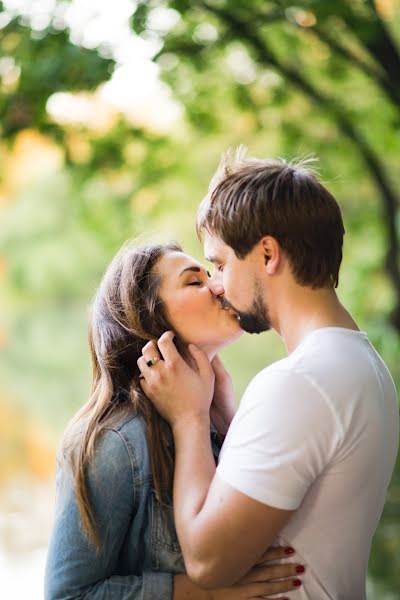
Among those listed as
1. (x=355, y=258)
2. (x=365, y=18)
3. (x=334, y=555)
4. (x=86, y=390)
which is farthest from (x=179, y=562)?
(x=86, y=390)

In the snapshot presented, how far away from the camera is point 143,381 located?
195 centimetres

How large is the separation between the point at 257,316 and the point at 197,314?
0.28 m

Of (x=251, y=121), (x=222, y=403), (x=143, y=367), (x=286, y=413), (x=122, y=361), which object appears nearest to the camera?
(x=286, y=413)

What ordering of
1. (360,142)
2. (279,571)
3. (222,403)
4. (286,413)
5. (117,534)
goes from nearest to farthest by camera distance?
(286,413)
(279,571)
(117,534)
(222,403)
(360,142)

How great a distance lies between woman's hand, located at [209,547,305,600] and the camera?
169 centimetres

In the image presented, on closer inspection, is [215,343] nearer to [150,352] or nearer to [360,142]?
[150,352]

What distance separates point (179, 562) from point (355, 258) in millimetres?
7328

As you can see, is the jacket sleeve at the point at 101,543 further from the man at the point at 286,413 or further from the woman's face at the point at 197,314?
the woman's face at the point at 197,314

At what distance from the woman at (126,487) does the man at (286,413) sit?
0.08 meters

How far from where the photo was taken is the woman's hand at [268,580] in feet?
5.56

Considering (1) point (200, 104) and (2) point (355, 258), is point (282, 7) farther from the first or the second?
(2) point (355, 258)

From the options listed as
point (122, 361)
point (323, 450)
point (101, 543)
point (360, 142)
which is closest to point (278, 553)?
point (323, 450)

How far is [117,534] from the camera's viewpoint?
70.9 inches

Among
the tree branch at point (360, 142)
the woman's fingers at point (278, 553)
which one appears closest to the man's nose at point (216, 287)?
the woman's fingers at point (278, 553)
